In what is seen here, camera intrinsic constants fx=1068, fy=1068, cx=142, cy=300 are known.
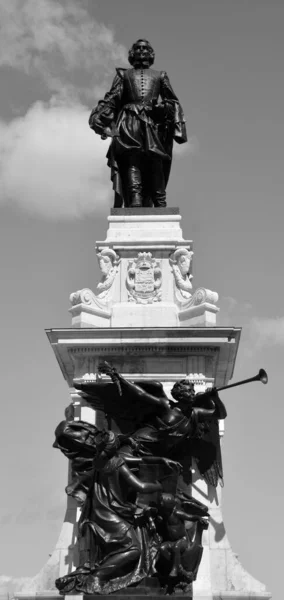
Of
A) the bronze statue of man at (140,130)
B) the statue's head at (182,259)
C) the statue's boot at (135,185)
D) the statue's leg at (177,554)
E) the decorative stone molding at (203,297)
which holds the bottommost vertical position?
the statue's leg at (177,554)

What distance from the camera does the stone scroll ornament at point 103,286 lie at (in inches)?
712

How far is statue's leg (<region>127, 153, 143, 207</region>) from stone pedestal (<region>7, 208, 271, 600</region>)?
1.76 ft

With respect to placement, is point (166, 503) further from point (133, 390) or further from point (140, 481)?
point (133, 390)

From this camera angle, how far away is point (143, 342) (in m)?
17.5

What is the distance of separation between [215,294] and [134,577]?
4.95 m

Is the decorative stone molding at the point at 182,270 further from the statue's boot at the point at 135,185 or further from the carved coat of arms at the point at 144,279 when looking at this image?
the statue's boot at the point at 135,185

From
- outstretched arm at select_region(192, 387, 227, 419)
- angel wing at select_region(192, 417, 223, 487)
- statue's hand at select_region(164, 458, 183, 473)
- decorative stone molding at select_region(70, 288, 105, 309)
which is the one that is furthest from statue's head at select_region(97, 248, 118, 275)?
statue's hand at select_region(164, 458, 183, 473)

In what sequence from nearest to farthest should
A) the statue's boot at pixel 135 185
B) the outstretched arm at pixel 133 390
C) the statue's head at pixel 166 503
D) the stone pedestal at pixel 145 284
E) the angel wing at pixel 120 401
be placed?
the statue's head at pixel 166 503
the outstretched arm at pixel 133 390
the angel wing at pixel 120 401
the stone pedestal at pixel 145 284
the statue's boot at pixel 135 185

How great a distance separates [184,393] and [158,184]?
508 centimetres

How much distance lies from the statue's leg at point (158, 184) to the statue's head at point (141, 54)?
2.15m

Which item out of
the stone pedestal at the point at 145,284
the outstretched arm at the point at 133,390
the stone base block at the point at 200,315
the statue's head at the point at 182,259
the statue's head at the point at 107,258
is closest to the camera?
the outstretched arm at the point at 133,390

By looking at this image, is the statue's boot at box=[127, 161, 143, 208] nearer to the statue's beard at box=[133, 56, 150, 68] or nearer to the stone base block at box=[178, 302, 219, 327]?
the statue's beard at box=[133, 56, 150, 68]

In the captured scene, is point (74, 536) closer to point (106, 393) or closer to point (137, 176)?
point (106, 393)

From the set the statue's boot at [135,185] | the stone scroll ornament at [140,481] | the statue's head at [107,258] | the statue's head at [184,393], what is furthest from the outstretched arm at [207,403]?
the statue's boot at [135,185]
